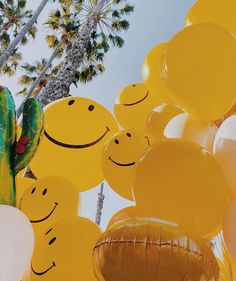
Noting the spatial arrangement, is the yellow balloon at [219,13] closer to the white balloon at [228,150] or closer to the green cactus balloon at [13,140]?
the white balloon at [228,150]

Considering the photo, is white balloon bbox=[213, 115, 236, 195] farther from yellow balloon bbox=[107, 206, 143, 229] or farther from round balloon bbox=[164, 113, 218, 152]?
yellow balloon bbox=[107, 206, 143, 229]

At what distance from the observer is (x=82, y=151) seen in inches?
98.0

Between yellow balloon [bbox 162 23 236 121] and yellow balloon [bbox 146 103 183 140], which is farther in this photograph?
yellow balloon [bbox 146 103 183 140]

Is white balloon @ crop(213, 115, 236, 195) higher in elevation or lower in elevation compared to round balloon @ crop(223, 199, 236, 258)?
higher

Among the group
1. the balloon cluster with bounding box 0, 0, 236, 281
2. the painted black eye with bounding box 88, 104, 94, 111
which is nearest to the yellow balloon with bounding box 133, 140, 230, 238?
the balloon cluster with bounding box 0, 0, 236, 281

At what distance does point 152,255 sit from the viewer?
1.12 meters

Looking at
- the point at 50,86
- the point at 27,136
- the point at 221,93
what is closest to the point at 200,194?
the point at 221,93

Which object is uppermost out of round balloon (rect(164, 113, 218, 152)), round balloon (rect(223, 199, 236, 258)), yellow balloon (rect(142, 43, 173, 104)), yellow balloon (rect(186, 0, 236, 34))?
yellow balloon (rect(186, 0, 236, 34))

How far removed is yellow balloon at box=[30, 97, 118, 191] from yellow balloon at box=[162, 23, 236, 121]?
865 mm

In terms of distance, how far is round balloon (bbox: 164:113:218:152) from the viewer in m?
1.84

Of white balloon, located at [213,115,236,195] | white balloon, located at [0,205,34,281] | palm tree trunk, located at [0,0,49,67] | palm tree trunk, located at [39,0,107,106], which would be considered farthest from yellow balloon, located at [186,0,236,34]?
palm tree trunk, located at [0,0,49,67]

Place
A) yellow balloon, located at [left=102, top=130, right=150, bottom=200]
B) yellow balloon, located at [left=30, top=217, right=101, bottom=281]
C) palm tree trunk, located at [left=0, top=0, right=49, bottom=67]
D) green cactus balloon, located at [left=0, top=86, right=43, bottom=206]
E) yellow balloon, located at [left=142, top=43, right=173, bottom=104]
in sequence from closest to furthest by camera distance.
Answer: yellow balloon, located at [left=30, top=217, right=101, bottom=281], green cactus balloon, located at [left=0, top=86, right=43, bottom=206], yellow balloon, located at [left=102, top=130, right=150, bottom=200], yellow balloon, located at [left=142, top=43, right=173, bottom=104], palm tree trunk, located at [left=0, top=0, right=49, bottom=67]

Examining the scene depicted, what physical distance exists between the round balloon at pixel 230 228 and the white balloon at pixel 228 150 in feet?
0.33

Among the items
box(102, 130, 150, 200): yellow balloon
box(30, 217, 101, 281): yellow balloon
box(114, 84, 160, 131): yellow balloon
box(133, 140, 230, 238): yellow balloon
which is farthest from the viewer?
box(114, 84, 160, 131): yellow balloon
